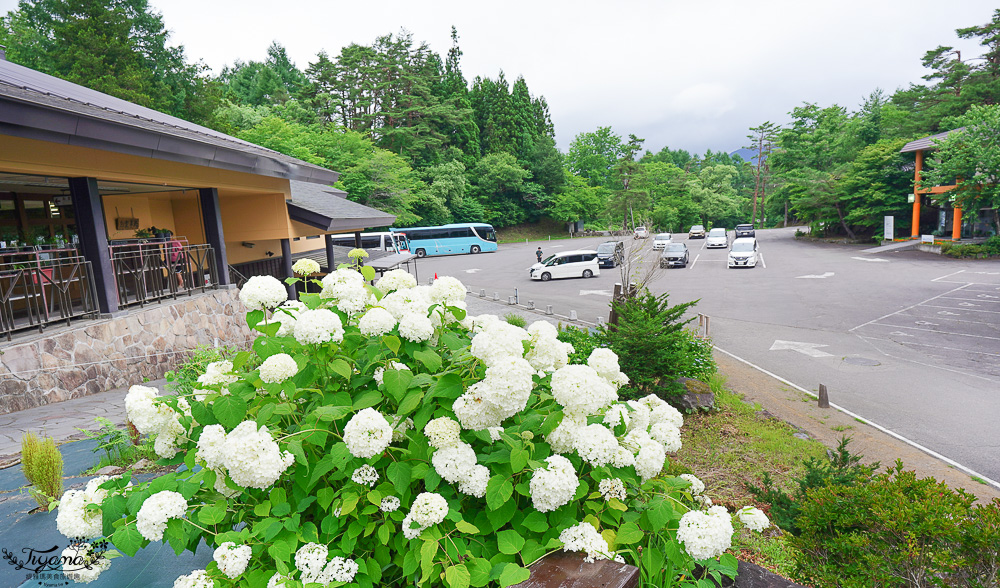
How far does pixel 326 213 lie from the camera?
14.2 m

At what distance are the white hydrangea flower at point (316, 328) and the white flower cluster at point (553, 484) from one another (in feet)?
3.55

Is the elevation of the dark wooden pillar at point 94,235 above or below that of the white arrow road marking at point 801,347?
above

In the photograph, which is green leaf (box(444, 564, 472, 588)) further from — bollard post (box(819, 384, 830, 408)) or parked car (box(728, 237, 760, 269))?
parked car (box(728, 237, 760, 269))

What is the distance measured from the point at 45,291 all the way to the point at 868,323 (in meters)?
19.5

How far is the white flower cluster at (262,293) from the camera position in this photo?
98.0 inches

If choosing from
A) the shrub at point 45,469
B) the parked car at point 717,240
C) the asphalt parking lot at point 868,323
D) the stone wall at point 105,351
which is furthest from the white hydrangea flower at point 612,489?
the parked car at point 717,240

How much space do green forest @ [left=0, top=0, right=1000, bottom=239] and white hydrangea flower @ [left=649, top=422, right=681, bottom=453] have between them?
51.8 feet

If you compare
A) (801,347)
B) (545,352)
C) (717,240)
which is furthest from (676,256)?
(545,352)

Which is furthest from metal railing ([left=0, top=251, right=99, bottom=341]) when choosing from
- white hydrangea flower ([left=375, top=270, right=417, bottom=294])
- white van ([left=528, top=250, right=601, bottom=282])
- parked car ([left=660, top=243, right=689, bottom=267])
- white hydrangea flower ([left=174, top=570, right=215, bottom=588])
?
parked car ([left=660, top=243, right=689, bottom=267])

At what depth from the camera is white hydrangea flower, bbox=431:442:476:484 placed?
198 centimetres

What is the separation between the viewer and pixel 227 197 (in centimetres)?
1339

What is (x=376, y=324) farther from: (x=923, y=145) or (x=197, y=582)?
(x=923, y=145)

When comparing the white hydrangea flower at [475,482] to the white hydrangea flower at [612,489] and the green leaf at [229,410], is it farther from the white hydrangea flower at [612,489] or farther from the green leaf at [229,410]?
the green leaf at [229,410]

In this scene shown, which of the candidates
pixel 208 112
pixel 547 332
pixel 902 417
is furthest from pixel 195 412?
pixel 208 112
